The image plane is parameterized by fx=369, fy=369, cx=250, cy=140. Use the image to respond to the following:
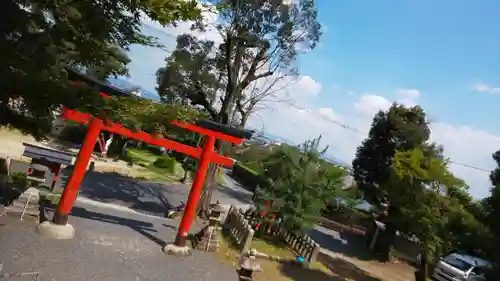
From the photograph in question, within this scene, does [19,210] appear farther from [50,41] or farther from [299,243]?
[299,243]

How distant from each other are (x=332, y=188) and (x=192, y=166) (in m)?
14.5

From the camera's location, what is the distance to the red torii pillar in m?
8.43

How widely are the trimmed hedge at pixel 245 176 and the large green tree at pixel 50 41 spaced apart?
2539 cm

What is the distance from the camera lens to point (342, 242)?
68.0 ft

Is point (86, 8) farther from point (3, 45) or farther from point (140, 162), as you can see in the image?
point (140, 162)

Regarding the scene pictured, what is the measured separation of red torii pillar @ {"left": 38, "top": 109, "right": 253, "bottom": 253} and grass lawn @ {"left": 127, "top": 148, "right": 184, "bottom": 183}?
1327 cm

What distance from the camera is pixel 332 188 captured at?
618 inches

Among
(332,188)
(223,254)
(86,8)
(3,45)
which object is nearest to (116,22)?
(86,8)

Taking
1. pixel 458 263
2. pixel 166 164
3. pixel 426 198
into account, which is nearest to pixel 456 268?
pixel 458 263

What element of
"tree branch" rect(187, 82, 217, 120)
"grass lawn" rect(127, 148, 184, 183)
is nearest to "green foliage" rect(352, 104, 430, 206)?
"tree branch" rect(187, 82, 217, 120)

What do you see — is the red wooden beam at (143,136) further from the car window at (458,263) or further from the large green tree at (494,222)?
the car window at (458,263)

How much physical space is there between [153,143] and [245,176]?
25025 mm

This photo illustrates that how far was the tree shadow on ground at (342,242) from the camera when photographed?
62.4 ft

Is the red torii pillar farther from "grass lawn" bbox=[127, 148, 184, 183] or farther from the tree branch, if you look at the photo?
"grass lawn" bbox=[127, 148, 184, 183]
